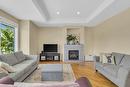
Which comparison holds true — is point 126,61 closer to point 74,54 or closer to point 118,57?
point 118,57

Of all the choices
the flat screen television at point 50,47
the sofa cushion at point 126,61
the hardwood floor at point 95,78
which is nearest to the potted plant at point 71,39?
the flat screen television at point 50,47

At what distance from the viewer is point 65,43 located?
9586mm

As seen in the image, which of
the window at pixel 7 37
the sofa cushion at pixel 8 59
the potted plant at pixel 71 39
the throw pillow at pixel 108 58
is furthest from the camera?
the potted plant at pixel 71 39

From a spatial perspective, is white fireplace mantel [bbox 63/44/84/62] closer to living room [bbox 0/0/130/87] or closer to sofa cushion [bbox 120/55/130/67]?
living room [bbox 0/0/130/87]

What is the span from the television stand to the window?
2.71 m

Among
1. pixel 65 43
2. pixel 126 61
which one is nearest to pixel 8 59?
pixel 126 61

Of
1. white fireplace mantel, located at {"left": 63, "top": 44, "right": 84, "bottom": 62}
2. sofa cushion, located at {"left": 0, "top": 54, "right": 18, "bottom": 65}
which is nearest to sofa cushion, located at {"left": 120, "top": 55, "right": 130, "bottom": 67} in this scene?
sofa cushion, located at {"left": 0, "top": 54, "right": 18, "bottom": 65}

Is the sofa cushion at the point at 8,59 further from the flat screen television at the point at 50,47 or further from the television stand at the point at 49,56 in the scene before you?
the flat screen television at the point at 50,47

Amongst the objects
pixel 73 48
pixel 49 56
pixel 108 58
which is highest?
pixel 73 48

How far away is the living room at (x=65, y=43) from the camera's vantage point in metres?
4.26

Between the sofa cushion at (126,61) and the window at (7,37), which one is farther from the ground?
the window at (7,37)

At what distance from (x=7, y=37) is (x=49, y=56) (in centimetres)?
389

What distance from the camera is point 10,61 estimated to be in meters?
4.77

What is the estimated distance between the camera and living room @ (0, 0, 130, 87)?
4.26 meters
